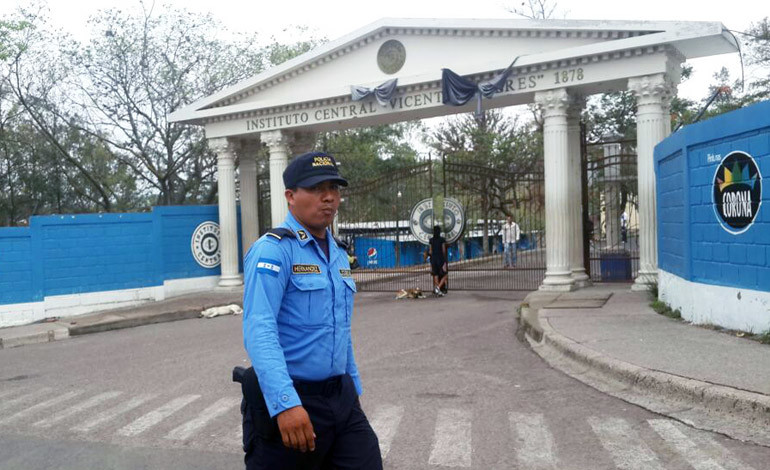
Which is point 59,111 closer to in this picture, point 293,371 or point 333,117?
point 333,117

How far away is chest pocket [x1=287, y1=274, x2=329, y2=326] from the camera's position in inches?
112

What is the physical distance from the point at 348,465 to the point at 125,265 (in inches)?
596

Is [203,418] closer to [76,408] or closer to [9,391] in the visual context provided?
[76,408]

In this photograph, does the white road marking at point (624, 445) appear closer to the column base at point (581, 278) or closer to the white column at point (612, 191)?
the column base at point (581, 278)

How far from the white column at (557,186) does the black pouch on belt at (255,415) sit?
1224 cm

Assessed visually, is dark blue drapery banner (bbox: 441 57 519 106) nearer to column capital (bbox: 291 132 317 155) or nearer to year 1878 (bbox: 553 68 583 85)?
year 1878 (bbox: 553 68 583 85)

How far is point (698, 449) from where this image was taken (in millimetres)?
4781

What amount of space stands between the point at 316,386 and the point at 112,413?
446cm

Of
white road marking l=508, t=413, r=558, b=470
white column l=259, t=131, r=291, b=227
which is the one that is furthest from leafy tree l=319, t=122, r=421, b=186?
white road marking l=508, t=413, r=558, b=470

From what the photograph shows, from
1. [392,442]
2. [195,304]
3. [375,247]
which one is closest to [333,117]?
[375,247]

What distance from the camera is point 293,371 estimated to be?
284 cm

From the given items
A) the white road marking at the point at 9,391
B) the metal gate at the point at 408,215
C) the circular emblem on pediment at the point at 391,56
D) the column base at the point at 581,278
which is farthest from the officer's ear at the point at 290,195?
the circular emblem on pediment at the point at 391,56

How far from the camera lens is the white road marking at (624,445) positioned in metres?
4.55

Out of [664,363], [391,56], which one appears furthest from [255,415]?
[391,56]
